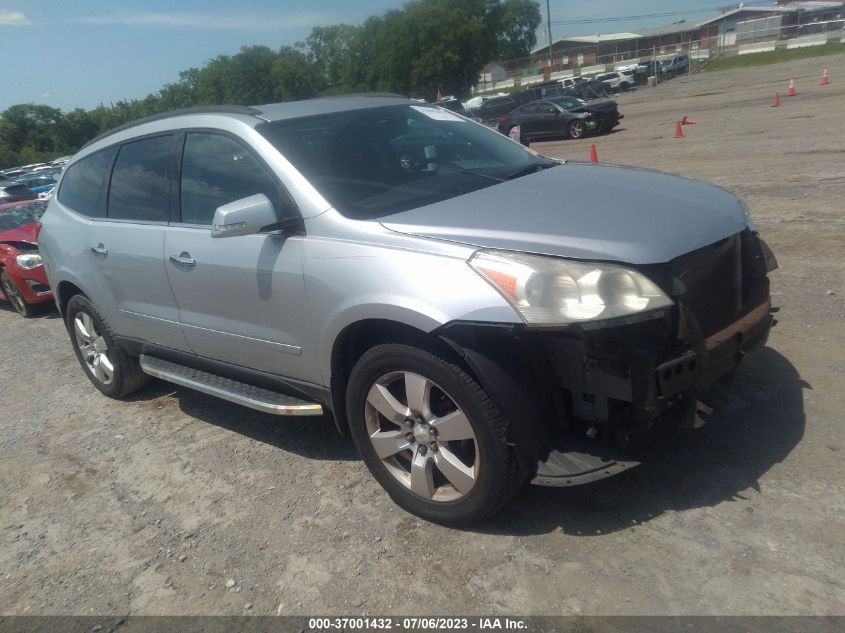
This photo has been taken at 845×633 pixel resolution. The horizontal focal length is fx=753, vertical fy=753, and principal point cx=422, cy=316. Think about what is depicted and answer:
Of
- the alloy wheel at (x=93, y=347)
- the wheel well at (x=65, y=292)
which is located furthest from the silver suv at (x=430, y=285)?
the wheel well at (x=65, y=292)

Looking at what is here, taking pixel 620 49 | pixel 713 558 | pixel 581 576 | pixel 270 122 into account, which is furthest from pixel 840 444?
pixel 620 49

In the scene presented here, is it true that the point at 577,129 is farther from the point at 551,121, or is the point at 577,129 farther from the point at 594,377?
the point at 594,377

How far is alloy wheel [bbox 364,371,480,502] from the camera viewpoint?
329 centimetres

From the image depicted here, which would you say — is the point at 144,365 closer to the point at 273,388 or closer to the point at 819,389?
the point at 273,388

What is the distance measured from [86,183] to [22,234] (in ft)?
16.2

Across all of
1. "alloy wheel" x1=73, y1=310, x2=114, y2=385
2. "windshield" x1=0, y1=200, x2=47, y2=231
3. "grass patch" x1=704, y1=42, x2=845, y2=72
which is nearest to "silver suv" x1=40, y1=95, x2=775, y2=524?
"alloy wheel" x1=73, y1=310, x2=114, y2=385

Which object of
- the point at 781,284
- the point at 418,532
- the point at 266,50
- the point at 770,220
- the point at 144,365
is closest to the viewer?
the point at 418,532

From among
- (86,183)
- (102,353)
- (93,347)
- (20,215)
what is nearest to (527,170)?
(86,183)

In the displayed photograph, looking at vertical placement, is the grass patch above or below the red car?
below

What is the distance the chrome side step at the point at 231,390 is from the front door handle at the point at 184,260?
2.35ft

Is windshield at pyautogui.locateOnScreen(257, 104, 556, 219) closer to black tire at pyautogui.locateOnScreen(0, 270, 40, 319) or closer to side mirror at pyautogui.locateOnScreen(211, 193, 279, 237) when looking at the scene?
side mirror at pyautogui.locateOnScreen(211, 193, 279, 237)

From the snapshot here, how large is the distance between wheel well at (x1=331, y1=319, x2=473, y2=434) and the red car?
676 centimetres

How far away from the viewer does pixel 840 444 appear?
364cm

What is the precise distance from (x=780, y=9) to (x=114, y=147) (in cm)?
10756
